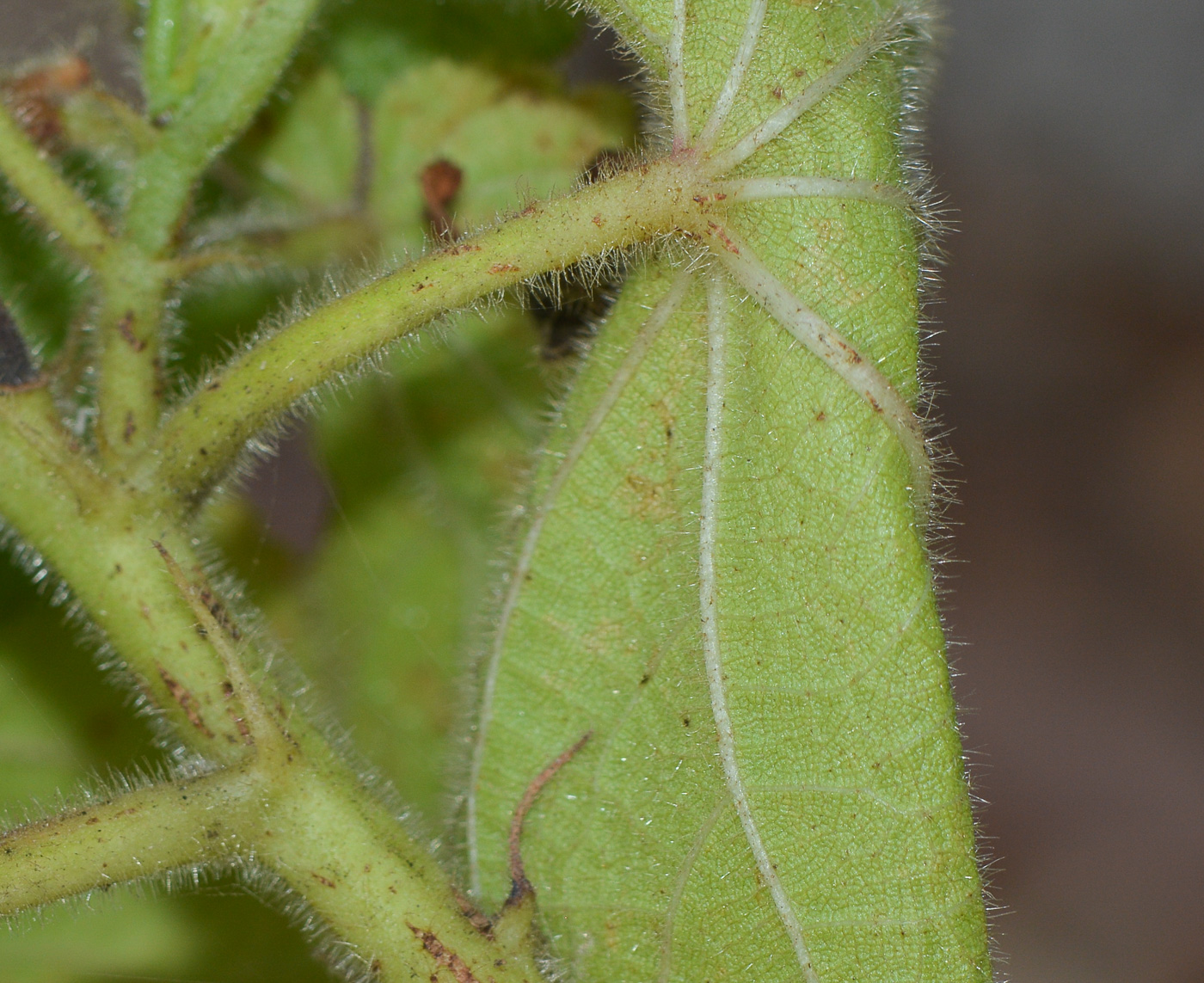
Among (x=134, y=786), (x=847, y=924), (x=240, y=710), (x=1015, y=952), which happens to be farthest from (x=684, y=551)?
(x=1015, y=952)

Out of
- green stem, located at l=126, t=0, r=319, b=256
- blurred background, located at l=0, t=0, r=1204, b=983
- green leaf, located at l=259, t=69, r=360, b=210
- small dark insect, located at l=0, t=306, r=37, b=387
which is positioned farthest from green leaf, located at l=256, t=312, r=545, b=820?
blurred background, located at l=0, t=0, r=1204, b=983

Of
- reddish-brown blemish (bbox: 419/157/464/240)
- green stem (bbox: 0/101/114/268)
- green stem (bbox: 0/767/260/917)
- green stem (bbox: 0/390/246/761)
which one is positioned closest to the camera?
green stem (bbox: 0/767/260/917)

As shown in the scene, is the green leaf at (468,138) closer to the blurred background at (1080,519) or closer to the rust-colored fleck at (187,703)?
the rust-colored fleck at (187,703)

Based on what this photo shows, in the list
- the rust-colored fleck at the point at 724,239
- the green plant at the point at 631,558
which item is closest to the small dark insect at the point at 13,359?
the green plant at the point at 631,558

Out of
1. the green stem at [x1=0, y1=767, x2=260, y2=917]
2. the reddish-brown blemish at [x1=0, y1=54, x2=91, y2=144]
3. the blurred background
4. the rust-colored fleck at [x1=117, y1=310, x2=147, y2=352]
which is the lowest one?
the blurred background

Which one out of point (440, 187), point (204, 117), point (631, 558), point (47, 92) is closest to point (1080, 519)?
point (440, 187)

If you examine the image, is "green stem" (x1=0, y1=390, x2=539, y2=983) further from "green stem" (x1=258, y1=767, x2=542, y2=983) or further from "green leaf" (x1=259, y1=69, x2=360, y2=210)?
"green leaf" (x1=259, y1=69, x2=360, y2=210)

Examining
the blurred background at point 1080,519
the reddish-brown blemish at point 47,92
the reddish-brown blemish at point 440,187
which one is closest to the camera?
the reddish-brown blemish at point 47,92
